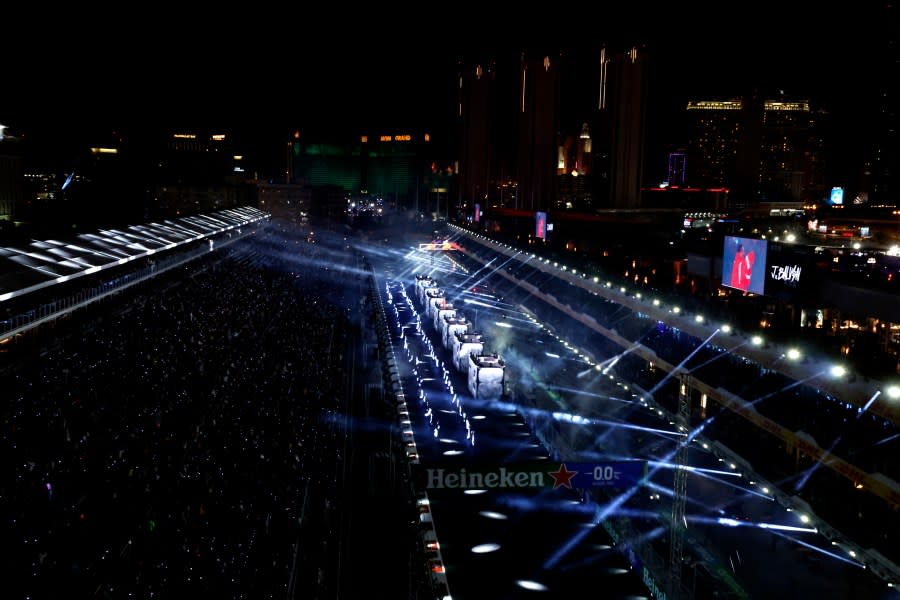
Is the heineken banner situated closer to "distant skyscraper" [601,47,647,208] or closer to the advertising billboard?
the advertising billboard

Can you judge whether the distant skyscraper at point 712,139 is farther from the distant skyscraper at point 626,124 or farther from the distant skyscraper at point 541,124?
the distant skyscraper at point 626,124

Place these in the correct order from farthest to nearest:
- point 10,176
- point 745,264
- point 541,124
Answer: point 541,124
point 10,176
point 745,264

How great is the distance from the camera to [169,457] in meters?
13.5

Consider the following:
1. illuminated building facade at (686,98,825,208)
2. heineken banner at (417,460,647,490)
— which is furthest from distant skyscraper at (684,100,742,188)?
heineken banner at (417,460,647,490)

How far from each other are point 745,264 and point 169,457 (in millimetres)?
12895

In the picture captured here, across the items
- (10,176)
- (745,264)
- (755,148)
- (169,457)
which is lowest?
(169,457)

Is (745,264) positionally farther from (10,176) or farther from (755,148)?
(755,148)

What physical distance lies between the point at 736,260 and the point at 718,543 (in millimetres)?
8422

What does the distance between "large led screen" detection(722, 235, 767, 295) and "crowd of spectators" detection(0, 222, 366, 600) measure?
31.8 feet

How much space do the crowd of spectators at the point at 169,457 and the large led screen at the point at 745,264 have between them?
9688 mm

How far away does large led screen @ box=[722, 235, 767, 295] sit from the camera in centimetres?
1739

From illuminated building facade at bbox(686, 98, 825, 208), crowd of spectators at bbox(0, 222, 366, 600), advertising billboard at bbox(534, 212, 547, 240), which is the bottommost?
crowd of spectators at bbox(0, 222, 366, 600)

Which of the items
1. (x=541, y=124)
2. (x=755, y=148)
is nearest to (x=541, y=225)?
(x=541, y=124)

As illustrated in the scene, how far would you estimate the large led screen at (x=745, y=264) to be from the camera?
17391mm
